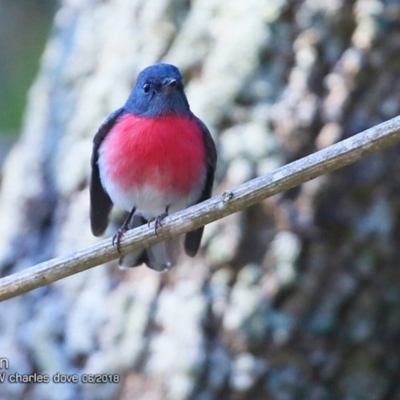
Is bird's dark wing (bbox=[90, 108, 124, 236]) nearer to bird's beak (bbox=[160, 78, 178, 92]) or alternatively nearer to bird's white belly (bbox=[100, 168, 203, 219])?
bird's white belly (bbox=[100, 168, 203, 219])

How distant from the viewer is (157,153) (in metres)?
4.43

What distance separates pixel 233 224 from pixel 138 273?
0.75 metres

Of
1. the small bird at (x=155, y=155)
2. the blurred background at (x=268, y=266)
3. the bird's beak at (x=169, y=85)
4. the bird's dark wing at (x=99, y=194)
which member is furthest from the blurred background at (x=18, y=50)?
the bird's beak at (x=169, y=85)

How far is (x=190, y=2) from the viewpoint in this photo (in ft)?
19.2

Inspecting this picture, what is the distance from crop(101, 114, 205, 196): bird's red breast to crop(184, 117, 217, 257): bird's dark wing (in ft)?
0.17

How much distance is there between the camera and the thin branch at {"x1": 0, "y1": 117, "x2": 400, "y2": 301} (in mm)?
3350

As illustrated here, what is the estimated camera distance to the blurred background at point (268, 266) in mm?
5258

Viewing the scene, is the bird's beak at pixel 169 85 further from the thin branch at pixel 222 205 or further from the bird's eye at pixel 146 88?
the thin branch at pixel 222 205

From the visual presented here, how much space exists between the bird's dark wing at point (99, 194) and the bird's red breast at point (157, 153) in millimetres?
140

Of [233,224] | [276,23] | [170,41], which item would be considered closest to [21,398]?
[233,224]

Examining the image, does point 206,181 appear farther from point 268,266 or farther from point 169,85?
point 268,266

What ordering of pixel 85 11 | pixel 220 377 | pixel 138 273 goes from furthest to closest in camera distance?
pixel 85 11 → pixel 138 273 → pixel 220 377

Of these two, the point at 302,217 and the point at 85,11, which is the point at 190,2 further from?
the point at 302,217

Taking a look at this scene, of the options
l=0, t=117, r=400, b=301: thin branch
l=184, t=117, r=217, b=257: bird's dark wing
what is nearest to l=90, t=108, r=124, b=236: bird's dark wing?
l=184, t=117, r=217, b=257: bird's dark wing
